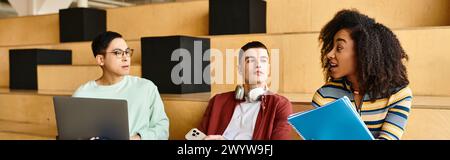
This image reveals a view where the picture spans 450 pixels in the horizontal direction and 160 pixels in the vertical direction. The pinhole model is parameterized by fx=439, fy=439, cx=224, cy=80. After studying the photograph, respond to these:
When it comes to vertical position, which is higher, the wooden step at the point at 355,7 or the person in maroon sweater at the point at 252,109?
the wooden step at the point at 355,7

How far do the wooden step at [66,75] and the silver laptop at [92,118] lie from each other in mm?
1610

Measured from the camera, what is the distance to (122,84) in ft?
7.98

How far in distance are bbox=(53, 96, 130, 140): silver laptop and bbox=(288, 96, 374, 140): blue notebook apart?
796 mm

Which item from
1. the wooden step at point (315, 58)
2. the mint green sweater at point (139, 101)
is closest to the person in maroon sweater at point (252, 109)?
the mint green sweater at point (139, 101)

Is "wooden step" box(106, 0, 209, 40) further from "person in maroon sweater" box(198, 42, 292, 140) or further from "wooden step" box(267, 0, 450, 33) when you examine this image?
"person in maroon sweater" box(198, 42, 292, 140)

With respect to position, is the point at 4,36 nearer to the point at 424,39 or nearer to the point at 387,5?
the point at 387,5

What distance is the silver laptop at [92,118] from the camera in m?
1.81

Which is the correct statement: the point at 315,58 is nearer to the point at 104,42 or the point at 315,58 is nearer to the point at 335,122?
the point at 104,42

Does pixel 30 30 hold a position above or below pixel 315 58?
Answer: above

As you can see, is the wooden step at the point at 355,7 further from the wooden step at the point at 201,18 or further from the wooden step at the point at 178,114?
the wooden step at the point at 178,114

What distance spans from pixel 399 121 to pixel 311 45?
5.08ft

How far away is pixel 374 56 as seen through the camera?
1576mm

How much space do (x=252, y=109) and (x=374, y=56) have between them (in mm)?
674

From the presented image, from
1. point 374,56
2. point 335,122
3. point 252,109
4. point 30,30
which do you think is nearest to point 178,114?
point 252,109
